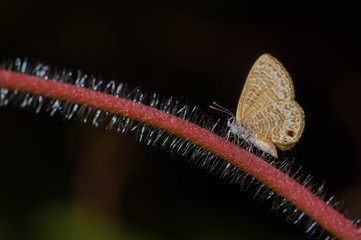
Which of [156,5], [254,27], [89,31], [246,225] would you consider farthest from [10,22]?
[246,225]

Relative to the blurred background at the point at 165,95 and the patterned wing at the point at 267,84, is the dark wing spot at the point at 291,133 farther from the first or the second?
the blurred background at the point at 165,95

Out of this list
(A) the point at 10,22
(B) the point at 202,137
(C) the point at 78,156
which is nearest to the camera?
(B) the point at 202,137

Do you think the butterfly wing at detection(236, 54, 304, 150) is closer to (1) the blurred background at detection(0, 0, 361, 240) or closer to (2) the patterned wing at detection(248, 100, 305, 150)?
(2) the patterned wing at detection(248, 100, 305, 150)

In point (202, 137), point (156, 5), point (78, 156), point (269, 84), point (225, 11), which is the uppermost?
point (225, 11)

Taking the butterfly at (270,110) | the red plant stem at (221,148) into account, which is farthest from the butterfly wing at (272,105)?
the red plant stem at (221,148)

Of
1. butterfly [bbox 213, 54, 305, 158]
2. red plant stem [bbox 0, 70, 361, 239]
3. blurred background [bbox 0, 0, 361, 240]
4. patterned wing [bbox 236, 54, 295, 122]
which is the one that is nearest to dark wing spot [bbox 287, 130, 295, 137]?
butterfly [bbox 213, 54, 305, 158]

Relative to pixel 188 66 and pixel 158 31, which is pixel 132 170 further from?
pixel 158 31

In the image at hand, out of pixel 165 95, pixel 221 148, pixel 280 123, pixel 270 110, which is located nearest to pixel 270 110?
pixel 270 110

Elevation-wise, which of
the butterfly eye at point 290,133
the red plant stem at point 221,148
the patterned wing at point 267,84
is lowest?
the red plant stem at point 221,148
